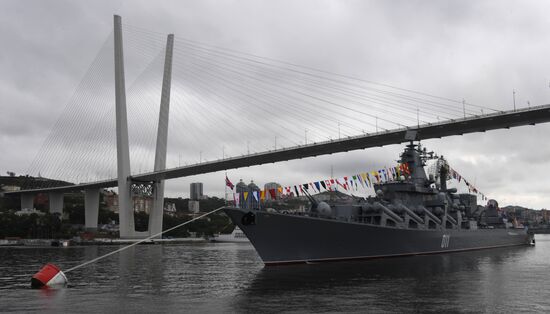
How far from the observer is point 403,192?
3197 centimetres

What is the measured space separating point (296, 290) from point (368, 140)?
1528 inches

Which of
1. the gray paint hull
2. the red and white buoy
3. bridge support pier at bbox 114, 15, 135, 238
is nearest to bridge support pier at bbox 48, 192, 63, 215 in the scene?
bridge support pier at bbox 114, 15, 135, 238

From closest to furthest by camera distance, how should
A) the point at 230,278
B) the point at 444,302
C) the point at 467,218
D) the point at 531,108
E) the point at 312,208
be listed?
1. the point at 444,302
2. the point at 230,278
3. the point at 312,208
4. the point at 467,218
5. the point at 531,108

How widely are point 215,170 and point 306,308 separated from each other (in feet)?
175

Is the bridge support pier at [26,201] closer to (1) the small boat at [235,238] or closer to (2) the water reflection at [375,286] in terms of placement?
(1) the small boat at [235,238]

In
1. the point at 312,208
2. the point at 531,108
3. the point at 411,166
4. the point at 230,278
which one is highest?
the point at 531,108

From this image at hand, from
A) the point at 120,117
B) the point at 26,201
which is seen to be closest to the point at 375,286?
the point at 120,117

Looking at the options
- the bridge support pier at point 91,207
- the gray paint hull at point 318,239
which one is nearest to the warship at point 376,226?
the gray paint hull at point 318,239

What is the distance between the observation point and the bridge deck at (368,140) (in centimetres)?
4631

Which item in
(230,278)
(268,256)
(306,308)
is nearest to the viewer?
(306,308)

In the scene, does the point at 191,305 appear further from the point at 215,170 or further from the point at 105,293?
the point at 215,170

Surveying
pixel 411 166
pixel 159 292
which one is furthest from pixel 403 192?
Answer: pixel 159 292

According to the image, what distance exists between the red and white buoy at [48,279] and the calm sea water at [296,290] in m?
0.43

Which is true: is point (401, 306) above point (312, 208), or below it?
below
